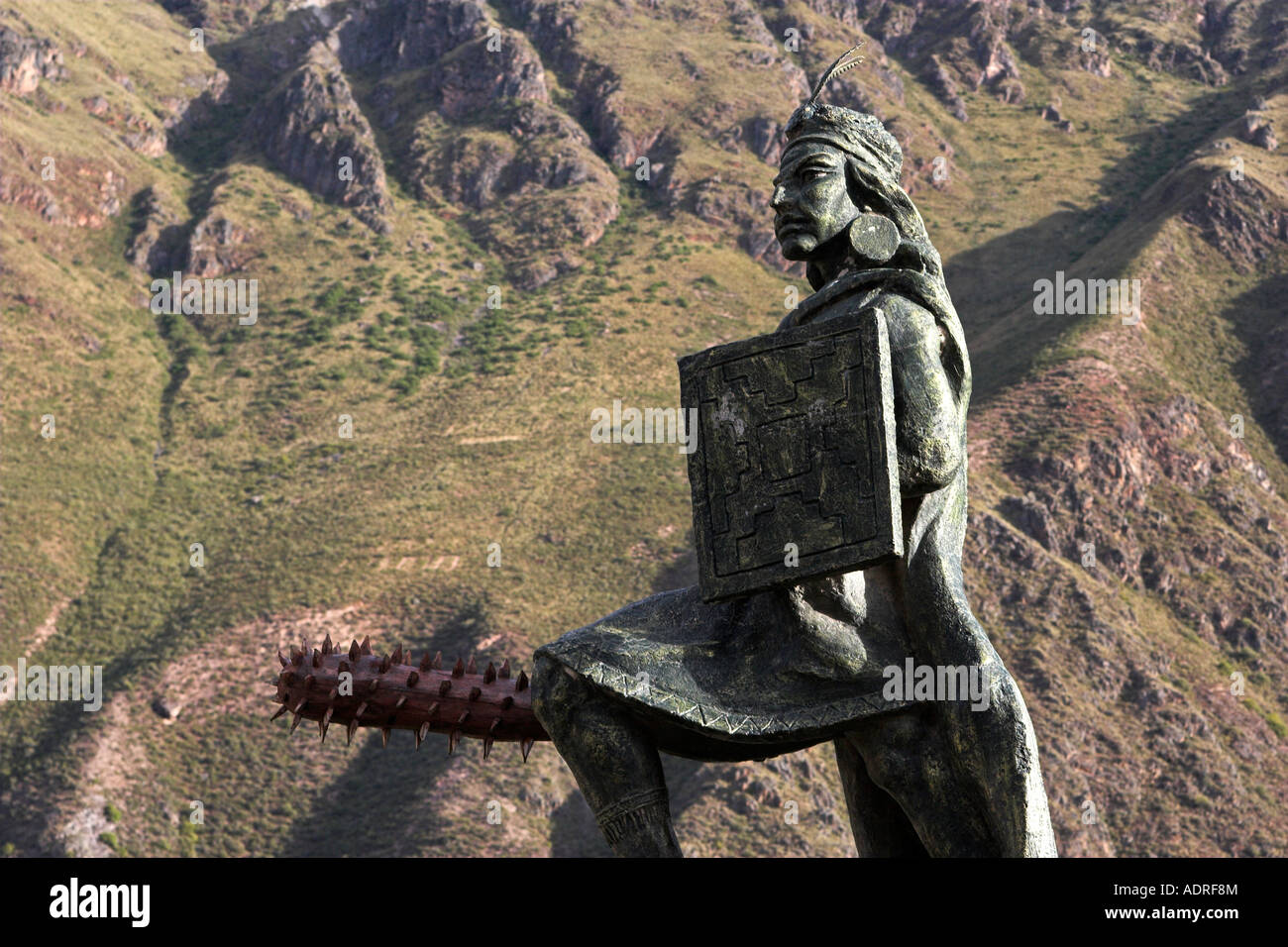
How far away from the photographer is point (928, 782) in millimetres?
6262

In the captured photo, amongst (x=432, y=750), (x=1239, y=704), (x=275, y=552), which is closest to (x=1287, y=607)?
(x=1239, y=704)

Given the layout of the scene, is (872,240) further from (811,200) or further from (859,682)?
(859,682)

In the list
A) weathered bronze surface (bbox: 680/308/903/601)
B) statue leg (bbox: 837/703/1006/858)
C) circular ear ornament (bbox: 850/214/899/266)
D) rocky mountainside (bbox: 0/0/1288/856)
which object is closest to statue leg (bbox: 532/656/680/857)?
weathered bronze surface (bbox: 680/308/903/601)

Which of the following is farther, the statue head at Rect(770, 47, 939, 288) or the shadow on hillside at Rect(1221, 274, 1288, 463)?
the shadow on hillside at Rect(1221, 274, 1288, 463)

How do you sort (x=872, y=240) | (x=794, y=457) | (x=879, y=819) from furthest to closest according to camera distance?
(x=872, y=240)
(x=879, y=819)
(x=794, y=457)

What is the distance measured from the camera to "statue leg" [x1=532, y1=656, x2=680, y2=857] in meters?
6.27

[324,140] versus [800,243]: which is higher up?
[324,140]

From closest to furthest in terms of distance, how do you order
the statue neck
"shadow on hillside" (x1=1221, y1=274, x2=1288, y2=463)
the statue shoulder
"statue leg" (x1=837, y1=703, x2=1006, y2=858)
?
"statue leg" (x1=837, y1=703, x2=1006, y2=858) → the statue shoulder → the statue neck → "shadow on hillside" (x1=1221, y1=274, x2=1288, y2=463)

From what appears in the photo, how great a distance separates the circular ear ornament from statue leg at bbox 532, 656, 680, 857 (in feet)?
6.32

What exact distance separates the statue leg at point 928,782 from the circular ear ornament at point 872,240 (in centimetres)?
171

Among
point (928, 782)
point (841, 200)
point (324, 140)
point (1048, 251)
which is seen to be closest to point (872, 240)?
point (841, 200)

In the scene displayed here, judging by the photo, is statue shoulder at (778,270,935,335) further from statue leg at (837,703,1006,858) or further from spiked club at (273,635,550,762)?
spiked club at (273,635,550,762)

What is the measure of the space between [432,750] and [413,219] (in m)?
61.6

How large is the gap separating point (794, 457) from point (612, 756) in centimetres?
118
